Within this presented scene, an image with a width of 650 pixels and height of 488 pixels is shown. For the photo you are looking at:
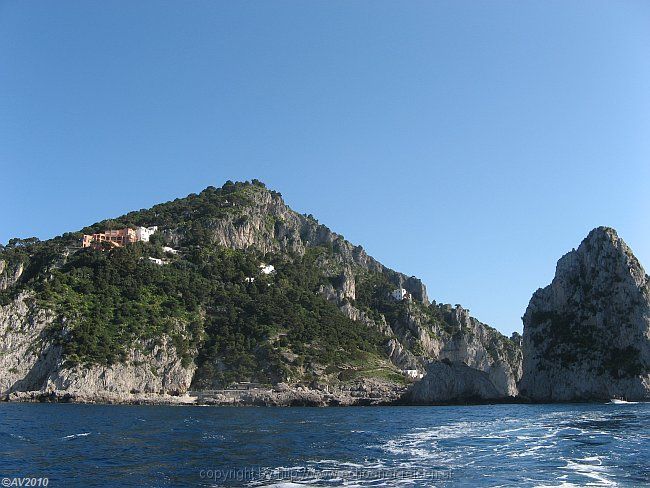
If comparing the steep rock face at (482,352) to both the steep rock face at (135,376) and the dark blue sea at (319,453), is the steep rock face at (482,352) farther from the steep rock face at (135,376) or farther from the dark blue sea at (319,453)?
the dark blue sea at (319,453)

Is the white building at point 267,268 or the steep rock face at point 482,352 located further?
the white building at point 267,268

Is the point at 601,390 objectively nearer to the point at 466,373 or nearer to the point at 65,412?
the point at 466,373

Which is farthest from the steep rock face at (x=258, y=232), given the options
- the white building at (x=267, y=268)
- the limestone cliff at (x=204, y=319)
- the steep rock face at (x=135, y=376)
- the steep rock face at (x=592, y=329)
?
the steep rock face at (x=592, y=329)

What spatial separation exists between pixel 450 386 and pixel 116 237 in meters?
91.3

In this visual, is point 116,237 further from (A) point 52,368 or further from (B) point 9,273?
(A) point 52,368

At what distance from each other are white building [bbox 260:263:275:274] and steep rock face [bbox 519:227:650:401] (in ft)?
223

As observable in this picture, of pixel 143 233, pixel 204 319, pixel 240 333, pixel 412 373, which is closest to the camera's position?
pixel 240 333

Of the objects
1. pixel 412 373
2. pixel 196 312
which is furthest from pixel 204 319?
pixel 412 373

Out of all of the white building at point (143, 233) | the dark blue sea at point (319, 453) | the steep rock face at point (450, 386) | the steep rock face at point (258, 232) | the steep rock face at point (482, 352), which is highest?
the steep rock face at point (258, 232)

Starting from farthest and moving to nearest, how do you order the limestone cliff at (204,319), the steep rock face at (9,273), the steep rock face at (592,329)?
1. the steep rock face at (9,273)
2. the steep rock face at (592,329)
3. the limestone cliff at (204,319)

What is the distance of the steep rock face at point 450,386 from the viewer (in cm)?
11344

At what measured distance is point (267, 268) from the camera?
16662 centimetres

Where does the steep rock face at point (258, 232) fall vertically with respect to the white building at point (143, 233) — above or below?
above

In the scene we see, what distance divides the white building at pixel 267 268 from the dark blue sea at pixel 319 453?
10073cm
